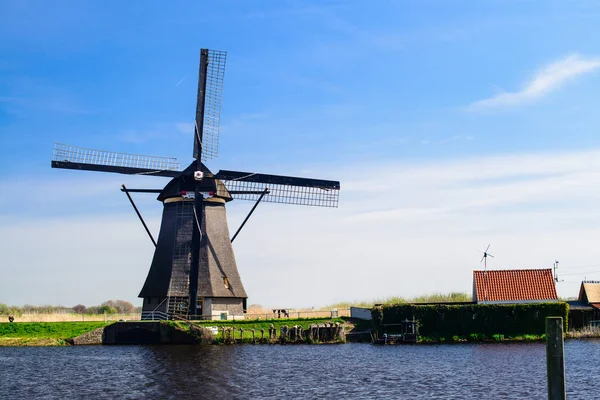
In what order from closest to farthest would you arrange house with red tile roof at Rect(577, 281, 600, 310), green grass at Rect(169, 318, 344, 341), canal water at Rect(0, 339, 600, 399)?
canal water at Rect(0, 339, 600, 399) < green grass at Rect(169, 318, 344, 341) < house with red tile roof at Rect(577, 281, 600, 310)

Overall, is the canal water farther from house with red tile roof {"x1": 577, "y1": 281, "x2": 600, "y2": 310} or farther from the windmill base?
house with red tile roof {"x1": 577, "y1": 281, "x2": 600, "y2": 310}

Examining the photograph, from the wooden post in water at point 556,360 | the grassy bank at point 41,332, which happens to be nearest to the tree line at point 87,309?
the grassy bank at point 41,332

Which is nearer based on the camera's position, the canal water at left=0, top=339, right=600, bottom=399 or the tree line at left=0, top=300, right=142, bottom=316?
the canal water at left=0, top=339, right=600, bottom=399

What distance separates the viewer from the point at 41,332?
4591 cm

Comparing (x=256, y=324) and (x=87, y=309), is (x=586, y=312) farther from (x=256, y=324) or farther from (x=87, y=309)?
(x=87, y=309)

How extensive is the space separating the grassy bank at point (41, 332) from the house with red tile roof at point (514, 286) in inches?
927

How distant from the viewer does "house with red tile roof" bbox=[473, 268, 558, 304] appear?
44.5 m

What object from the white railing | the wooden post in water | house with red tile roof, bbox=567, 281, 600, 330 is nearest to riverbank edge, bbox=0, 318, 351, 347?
the white railing

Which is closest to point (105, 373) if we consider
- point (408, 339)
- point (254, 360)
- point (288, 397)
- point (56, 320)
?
point (254, 360)

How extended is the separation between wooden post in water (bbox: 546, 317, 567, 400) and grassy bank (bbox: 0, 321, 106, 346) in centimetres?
3506

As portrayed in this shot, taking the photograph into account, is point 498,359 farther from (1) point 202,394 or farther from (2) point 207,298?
(2) point 207,298

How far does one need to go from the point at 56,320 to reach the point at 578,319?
34129 millimetres

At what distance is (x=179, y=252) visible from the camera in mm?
44750

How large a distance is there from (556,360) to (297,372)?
1508 cm
